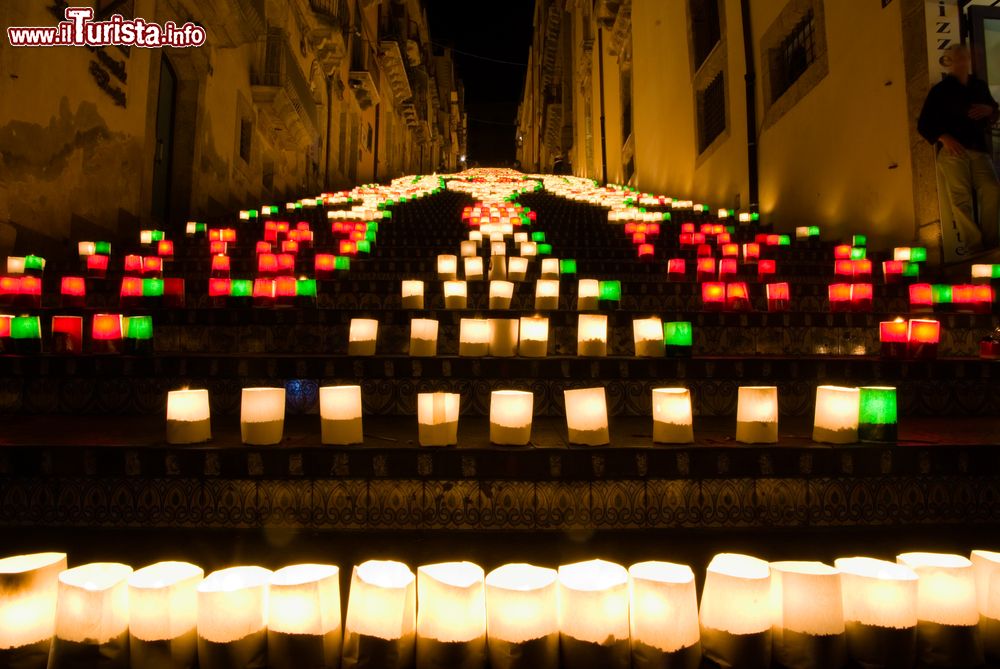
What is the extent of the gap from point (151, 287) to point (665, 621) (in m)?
3.11

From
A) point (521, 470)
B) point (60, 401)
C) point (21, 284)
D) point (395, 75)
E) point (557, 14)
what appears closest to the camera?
point (521, 470)

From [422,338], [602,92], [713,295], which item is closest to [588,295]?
[713,295]

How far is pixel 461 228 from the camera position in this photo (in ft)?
22.6

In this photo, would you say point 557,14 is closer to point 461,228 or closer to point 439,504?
point 461,228

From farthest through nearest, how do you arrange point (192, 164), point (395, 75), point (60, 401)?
point (395, 75) < point (192, 164) < point (60, 401)

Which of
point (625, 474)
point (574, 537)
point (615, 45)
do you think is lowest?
point (574, 537)

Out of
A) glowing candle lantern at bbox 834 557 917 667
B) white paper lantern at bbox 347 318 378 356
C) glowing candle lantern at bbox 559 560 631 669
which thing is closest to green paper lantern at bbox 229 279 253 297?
white paper lantern at bbox 347 318 378 356

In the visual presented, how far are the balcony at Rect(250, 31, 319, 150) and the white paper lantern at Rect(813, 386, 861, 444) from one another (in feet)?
36.9

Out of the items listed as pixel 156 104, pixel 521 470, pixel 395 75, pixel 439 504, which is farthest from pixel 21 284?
pixel 395 75

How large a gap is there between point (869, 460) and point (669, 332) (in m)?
0.93

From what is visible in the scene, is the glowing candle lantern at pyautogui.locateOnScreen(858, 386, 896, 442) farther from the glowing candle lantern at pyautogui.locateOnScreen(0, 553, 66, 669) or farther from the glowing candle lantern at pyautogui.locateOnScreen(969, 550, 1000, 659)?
the glowing candle lantern at pyautogui.locateOnScreen(0, 553, 66, 669)

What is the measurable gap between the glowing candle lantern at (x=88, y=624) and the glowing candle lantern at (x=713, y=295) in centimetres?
285

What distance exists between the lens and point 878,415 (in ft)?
6.26

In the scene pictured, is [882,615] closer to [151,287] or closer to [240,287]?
[240,287]
